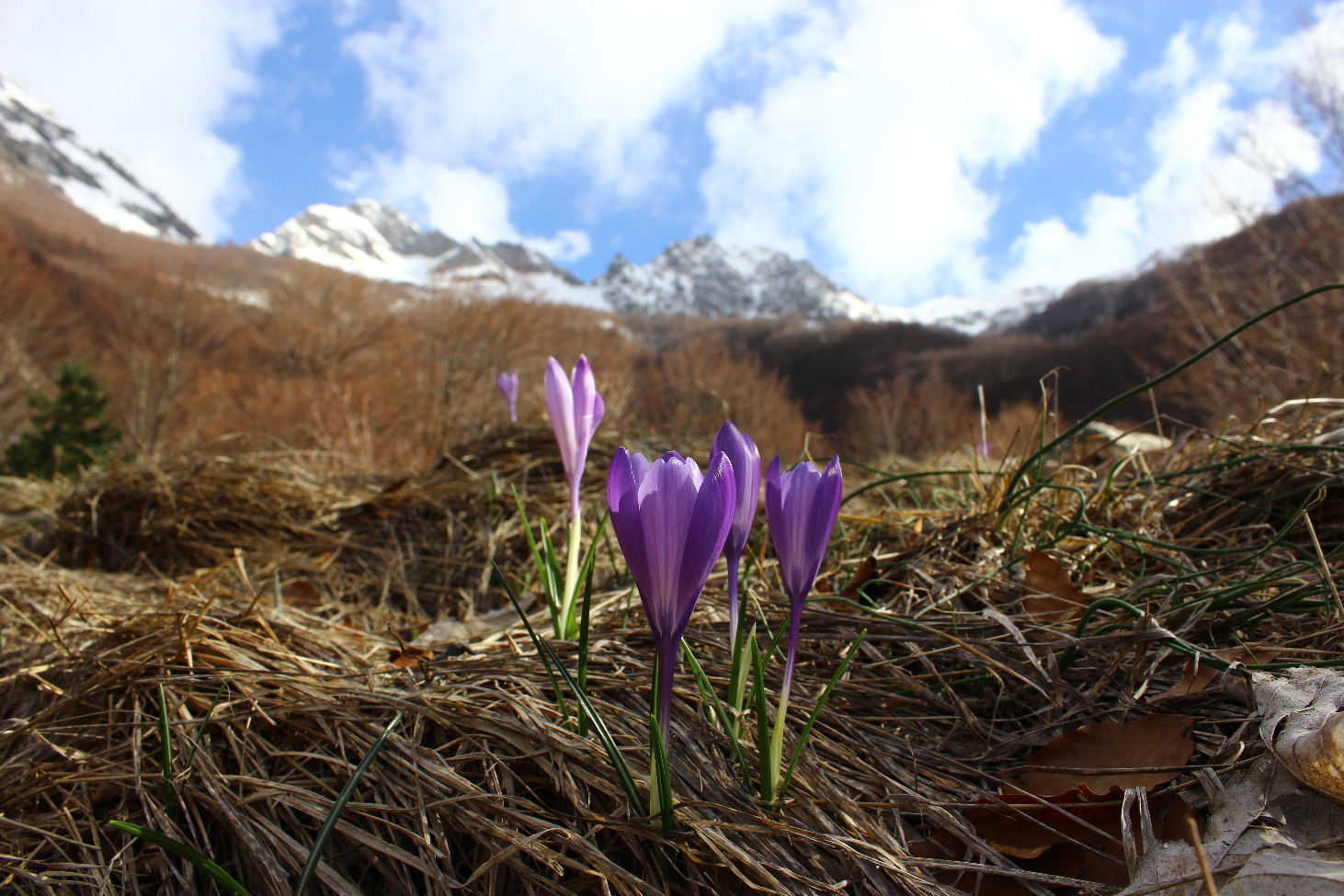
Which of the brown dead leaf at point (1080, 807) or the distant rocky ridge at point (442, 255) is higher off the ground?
the distant rocky ridge at point (442, 255)

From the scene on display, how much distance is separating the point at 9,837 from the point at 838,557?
1445 mm

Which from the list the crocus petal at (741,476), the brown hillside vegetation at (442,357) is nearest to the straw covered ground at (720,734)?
the crocus petal at (741,476)

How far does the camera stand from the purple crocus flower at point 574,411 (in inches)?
49.9

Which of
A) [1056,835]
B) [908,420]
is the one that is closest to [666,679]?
[1056,835]

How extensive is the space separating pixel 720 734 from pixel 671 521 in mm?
402

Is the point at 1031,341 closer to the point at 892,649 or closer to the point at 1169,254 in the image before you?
the point at 1169,254

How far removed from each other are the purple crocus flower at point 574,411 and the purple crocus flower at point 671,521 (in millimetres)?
603

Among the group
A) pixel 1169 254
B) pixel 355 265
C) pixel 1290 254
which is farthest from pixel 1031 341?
pixel 355 265

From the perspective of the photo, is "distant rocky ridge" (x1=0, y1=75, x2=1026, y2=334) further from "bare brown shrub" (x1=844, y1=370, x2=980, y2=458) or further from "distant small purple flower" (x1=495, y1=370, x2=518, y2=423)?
"distant small purple flower" (x1=495, y1=370, x2=518, y2=423)

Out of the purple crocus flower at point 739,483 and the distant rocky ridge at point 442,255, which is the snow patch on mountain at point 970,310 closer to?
the distant rocky ridge at point 442,255

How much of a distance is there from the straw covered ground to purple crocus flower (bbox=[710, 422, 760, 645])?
173 mm

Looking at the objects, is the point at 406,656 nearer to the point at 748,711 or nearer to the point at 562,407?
the point at 562,407

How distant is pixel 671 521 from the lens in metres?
0.66

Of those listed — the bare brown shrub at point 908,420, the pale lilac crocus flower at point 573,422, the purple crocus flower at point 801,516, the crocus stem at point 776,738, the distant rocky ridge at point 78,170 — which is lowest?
the crocus stem at point 776,738
